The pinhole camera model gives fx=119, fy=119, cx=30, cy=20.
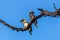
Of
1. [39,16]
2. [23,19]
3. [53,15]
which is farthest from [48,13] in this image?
[23,19]

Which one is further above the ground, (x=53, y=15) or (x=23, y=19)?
(x=53, y=15)

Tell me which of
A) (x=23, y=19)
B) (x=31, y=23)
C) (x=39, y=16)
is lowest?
(x=23, y=19)

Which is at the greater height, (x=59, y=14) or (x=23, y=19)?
(x=59, y=14)

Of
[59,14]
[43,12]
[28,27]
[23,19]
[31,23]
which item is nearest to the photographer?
[59,14]

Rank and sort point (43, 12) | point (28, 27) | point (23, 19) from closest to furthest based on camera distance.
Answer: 1. point (43, 12)
2. point (28, 27)
3. point (23, 19)

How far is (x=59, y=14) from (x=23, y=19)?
1.35 meters

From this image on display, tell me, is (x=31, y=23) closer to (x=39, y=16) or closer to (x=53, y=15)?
(x=39, y=16)

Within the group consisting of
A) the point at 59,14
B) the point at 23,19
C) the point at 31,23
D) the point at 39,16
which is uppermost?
the point at 59,14

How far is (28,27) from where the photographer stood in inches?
75.0

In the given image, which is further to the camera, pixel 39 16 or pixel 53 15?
pixel 39 16

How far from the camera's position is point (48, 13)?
4.31 feet

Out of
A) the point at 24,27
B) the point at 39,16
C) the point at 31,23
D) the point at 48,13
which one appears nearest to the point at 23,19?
the point at 24,27

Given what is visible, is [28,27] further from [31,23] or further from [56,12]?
[56,12]

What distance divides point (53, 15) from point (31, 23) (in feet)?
1.80
